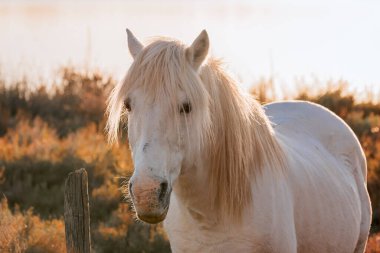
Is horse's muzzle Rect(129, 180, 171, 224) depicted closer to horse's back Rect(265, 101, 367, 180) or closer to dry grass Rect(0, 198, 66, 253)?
horse's back Rect(265, 101, 367, 180)

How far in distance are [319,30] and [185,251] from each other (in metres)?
25.3

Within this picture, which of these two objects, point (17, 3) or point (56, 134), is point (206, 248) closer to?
point (56, 134)

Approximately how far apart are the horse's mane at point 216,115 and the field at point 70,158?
1051 millimetres

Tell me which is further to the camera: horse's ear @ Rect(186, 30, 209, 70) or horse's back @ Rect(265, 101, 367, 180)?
horse's back @ Rect(265, 101, 367, 180)

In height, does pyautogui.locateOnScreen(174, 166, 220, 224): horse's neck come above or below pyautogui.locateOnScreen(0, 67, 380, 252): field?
above

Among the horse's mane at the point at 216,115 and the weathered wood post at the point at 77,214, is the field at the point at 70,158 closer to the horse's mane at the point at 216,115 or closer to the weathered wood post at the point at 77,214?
the weathered wood post at the point at 77,214

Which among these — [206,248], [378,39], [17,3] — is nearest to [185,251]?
[206,248]

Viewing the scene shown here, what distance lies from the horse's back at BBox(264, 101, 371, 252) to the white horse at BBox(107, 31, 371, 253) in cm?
1

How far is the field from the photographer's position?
7.17 meters

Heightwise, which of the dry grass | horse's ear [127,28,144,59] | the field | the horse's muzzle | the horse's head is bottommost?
the field

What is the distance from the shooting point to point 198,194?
400 centimetres

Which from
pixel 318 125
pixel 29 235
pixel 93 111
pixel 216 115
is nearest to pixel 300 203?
pixel 216 115

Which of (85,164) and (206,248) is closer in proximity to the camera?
(206,248)

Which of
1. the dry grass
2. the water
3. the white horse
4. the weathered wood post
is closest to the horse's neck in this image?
the white horse
